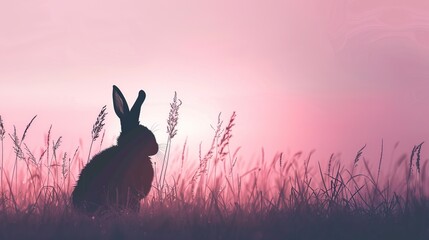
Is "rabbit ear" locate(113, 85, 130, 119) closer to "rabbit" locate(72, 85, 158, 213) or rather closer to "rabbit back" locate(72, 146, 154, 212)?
"rabbit" locate(72, 85, 158, 213)

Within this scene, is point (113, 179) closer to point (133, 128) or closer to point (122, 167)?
point (122, 167)

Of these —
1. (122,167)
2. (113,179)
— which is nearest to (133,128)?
(122,167)

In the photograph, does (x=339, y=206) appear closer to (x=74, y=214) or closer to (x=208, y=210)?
(x=208, y=210)

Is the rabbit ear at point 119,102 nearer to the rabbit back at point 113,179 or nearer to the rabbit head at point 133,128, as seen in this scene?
the rabbit head at point 133,128

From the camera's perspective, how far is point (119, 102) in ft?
19.8

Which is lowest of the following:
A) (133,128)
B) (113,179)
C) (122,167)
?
(113,179)

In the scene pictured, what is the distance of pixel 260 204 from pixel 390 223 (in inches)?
38.7

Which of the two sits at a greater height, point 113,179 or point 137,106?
point 137,106

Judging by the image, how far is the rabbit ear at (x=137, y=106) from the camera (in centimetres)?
600

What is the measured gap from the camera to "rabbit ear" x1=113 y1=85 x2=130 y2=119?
599 cm

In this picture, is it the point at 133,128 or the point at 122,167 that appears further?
the point at 133,128

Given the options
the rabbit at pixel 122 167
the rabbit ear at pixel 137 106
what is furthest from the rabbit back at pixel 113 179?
the rabbit ear at pixel 137 106

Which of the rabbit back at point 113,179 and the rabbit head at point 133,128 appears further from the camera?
the rabbit head at point 133,128

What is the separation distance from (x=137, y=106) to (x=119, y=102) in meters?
0.17
